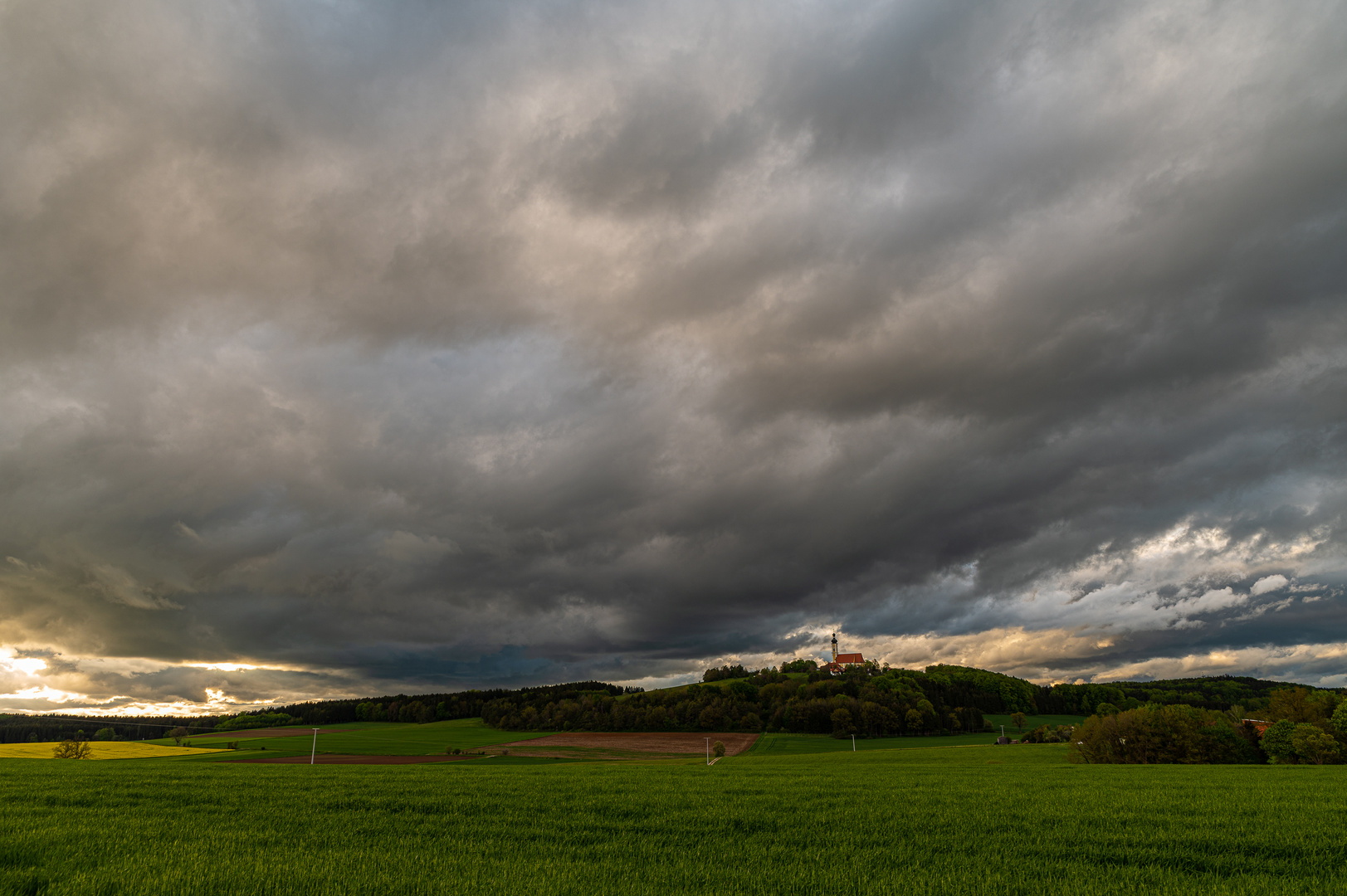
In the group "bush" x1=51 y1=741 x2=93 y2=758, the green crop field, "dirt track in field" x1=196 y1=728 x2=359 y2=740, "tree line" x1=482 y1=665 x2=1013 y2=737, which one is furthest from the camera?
"tree line" x1=482 y1=665 x2=1013 y2=737

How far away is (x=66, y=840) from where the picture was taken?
1060 centimetres

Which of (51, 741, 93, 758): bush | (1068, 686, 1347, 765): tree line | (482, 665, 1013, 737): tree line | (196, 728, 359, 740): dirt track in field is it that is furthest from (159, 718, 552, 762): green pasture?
(1068, 686, 1347, 765): tree line

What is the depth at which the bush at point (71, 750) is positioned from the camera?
65.4m

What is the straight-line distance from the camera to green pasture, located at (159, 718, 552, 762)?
92625 mm

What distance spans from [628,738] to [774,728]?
35609 mm

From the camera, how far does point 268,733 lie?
4956 inches

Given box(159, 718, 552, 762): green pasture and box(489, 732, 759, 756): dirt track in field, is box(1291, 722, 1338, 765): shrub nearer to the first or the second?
box(489, 732, 759, 756): dirt track in field

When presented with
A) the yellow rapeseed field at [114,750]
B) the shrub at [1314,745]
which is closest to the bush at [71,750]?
the yellow rapeseed field at [114,750]

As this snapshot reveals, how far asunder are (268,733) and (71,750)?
66994 mm

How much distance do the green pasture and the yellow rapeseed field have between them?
4.96 m

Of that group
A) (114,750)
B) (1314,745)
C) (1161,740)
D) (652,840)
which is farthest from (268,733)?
(1314,745)

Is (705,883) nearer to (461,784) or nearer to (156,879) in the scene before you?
(156,879)

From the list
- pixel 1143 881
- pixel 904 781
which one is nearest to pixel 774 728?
pixel 904 781

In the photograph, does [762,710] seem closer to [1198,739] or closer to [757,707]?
[757,707]
